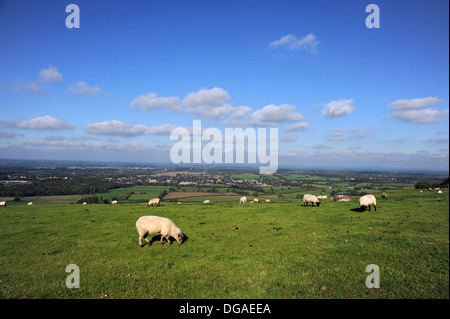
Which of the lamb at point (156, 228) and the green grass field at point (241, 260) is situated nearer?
the green grass field at point (241, 260)

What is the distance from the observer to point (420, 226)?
13836 mm

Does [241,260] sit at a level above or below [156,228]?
below

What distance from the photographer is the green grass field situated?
757 cm

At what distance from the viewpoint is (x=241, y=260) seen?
32.8 ft

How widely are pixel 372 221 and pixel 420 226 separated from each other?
2806mm

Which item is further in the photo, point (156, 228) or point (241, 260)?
point (156, 228)

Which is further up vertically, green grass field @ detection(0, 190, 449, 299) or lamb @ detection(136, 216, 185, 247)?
lamb @ detection(136, 216, 185, 247)

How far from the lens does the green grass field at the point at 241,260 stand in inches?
298

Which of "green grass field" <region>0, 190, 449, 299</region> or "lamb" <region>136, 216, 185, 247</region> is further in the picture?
"lamb" <region>136, 216, 185, 247</region>

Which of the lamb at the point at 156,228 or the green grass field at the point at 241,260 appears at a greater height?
the lamb at the point at 156,228
